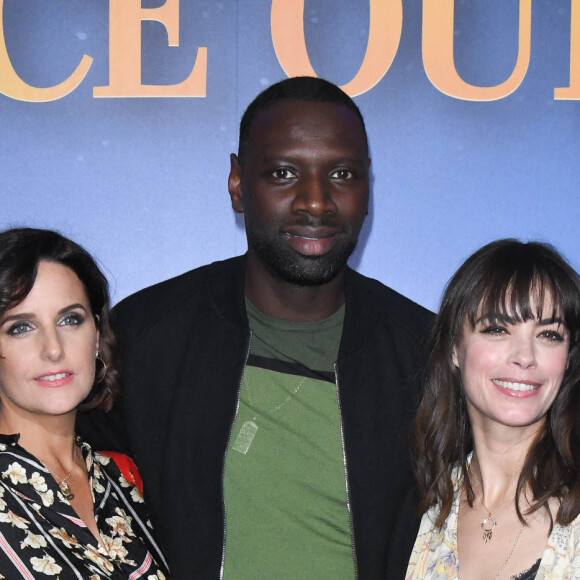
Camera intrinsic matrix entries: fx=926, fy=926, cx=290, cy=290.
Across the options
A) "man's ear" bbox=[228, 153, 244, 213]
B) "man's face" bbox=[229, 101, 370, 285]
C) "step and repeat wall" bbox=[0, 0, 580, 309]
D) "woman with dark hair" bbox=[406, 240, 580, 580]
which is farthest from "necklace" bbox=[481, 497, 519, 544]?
"step and repeat wall" bbox=[0, 0, 580, 309]

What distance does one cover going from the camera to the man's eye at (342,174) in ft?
7.55

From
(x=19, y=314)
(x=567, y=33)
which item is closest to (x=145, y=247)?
(x=19, y=314)

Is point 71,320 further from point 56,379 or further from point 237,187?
point 237,187

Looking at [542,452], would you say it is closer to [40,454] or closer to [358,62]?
[40,454]

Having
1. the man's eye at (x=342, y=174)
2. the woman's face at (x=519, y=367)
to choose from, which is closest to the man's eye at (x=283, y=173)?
the man's eye at (x=342, y=174)

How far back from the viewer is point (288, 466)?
219 cm

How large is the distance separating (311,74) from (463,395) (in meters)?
1.33

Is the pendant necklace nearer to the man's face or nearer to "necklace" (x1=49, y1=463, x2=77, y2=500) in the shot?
the man's face

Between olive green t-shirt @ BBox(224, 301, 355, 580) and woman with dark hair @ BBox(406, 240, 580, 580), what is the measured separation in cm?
22

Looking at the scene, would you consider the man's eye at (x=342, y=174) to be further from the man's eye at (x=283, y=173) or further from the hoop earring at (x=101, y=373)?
the hoop earring at (x=101, y=373)

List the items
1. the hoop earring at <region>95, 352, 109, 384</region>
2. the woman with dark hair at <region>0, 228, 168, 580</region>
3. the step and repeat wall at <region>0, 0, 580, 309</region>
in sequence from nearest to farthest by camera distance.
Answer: the woman with dark hair at <region>0, 228, 168, 580</region> < the hoop earring at <region>95, 352, 109, 384</region> < the step and repeat wall at <region>0, 0, 580, 309</region>

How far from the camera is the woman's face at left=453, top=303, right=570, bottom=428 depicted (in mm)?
1951

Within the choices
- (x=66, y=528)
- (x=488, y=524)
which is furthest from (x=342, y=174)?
(x=66, y=528)

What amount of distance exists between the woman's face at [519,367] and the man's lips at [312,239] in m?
0.44
